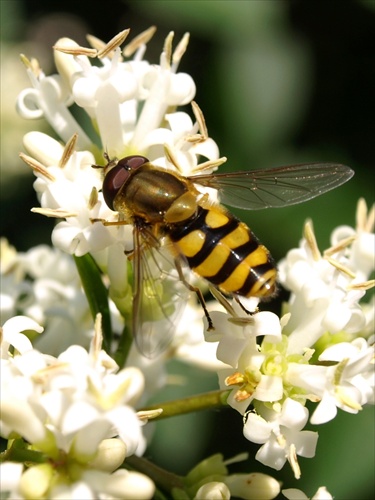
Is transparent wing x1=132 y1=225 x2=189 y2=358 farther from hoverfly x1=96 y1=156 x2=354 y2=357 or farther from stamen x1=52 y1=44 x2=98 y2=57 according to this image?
stamen x1=52 y1=44 x2=98 y2=57

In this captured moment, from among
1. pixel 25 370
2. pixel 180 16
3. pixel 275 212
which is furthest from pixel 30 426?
pixel 180 16

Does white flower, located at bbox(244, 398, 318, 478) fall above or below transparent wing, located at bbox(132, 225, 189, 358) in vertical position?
below

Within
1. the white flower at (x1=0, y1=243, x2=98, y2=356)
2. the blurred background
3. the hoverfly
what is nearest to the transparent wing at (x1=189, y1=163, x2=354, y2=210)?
the hoverfly

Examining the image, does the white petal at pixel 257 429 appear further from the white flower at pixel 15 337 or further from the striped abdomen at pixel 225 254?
the white flower at pixel 15 337

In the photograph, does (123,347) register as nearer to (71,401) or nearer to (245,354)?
(245,354)

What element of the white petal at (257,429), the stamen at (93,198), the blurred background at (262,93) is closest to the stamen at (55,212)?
the stamen at (93,198)

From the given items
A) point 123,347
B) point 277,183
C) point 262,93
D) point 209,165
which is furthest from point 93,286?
point 262,93
